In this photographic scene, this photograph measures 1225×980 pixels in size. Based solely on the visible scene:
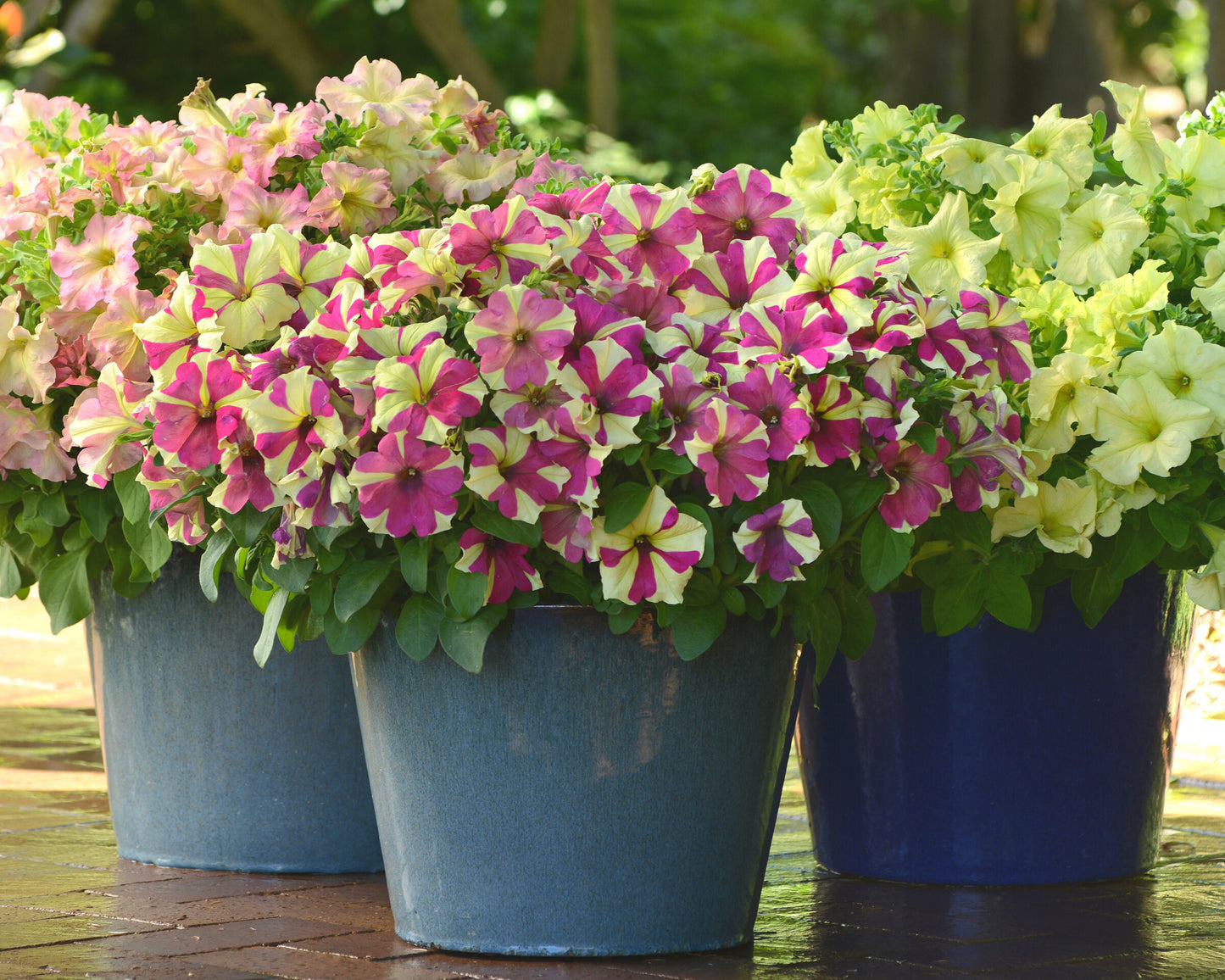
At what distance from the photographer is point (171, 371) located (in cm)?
235

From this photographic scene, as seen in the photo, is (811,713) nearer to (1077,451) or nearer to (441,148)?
(1077,451)

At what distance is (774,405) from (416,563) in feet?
1.67

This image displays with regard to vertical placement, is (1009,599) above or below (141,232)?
below

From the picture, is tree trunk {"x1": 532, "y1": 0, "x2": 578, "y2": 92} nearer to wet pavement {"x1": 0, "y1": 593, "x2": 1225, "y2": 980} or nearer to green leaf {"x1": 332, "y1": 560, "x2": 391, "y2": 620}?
wet pavement {"x1": 0, "y1": 593, "x2": 1225, "y2": 980}

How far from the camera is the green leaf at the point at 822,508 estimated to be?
7.42ft

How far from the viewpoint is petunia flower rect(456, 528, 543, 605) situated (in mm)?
2252

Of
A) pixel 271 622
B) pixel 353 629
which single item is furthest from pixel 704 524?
pixel 271 622

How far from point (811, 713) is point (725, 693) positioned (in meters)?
0.75

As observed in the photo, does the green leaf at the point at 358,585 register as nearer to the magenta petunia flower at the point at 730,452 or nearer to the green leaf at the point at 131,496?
the magenta petunia flower at the point at 730,452

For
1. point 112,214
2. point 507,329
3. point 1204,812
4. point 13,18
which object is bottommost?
point 1204,812

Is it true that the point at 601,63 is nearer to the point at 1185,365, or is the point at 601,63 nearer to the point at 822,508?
the point at 1185,365

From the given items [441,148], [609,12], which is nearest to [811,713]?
[441,148]

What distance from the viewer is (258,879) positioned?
300 cm

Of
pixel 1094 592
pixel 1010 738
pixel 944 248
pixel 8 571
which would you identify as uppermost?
pixel 944 248
